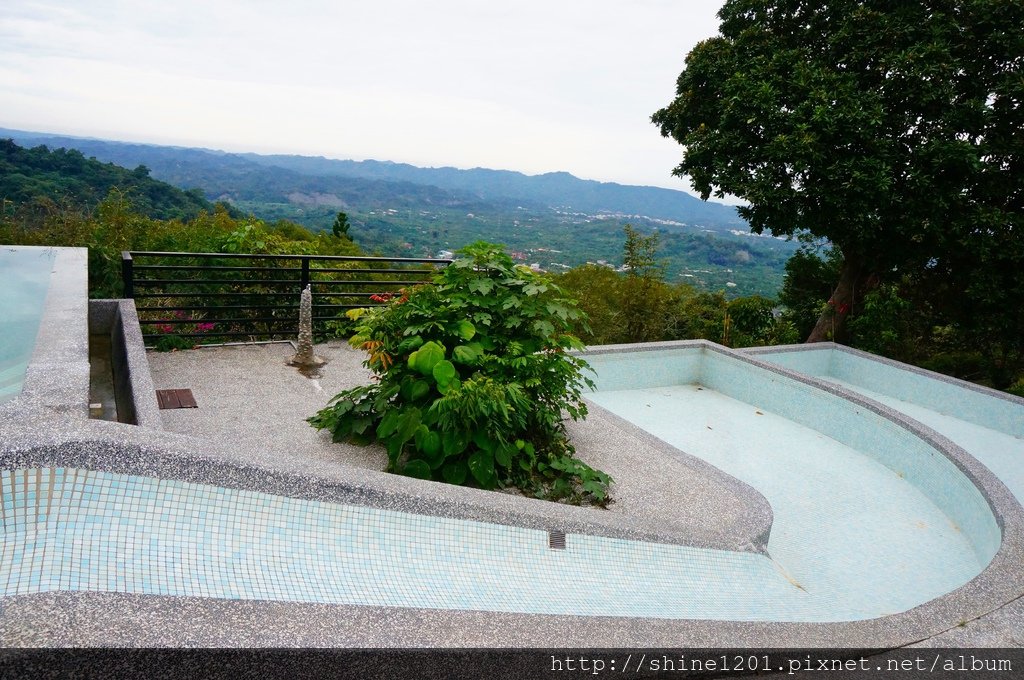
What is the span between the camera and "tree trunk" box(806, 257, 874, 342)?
28.3 ft

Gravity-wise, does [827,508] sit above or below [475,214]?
below

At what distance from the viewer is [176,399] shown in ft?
13.1

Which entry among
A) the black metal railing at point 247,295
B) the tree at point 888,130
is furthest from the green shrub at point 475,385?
the tree at point 888,130

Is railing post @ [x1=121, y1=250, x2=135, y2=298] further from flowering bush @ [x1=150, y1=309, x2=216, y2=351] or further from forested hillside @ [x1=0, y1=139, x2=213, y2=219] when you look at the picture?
forested hillside @ [x1=0, y1=139, x2=213, y2=219]

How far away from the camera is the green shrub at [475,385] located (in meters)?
3.02

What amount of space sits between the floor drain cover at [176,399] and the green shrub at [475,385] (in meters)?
0.87

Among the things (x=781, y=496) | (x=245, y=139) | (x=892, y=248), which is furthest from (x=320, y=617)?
(x=245, y=139)

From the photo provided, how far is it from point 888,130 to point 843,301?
2.40 m

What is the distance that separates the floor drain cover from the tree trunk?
295 inches

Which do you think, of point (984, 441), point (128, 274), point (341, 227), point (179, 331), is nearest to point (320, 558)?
point (128, 274)

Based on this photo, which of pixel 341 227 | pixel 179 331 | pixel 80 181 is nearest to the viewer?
pixel 179 331

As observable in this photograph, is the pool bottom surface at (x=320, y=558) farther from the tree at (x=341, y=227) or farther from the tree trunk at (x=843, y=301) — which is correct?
the tree at (x=341, y=227)

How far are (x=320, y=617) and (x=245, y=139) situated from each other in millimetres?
19352

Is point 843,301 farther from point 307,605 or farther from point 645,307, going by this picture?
point 307,605
